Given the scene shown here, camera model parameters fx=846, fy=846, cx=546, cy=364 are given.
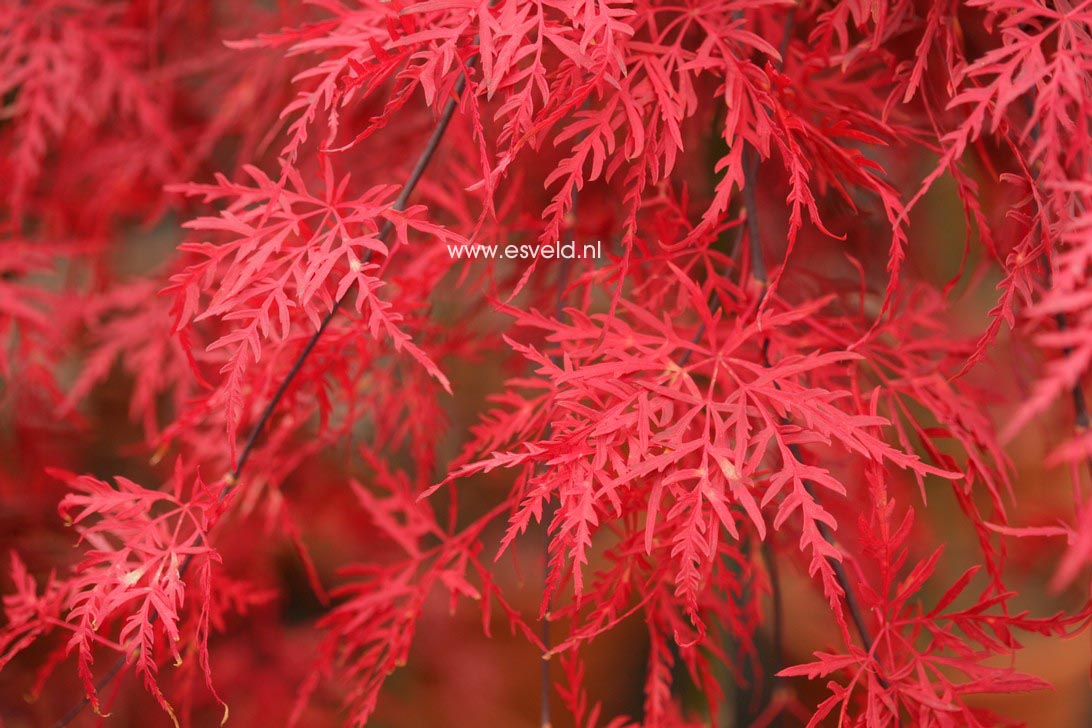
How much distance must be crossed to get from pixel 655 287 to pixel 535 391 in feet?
2.35

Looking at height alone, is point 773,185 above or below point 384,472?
above

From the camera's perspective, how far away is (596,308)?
122 centimetres

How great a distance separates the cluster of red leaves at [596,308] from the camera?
0.45m

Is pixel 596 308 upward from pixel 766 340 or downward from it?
downward

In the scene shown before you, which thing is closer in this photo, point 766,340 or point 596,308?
point 766,340

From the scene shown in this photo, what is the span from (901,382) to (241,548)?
3.00ft

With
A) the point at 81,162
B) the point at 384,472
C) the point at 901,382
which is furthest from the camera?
the point at 81,162

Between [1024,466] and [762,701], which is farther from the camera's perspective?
[1024,466]

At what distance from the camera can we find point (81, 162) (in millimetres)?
1087

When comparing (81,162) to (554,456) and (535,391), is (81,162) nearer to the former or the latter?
(535,391)

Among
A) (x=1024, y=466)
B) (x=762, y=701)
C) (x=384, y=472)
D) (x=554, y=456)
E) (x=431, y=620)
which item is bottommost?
(x=431, y=620)

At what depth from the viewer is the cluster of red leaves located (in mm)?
447

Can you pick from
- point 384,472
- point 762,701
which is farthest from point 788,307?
point 762,701

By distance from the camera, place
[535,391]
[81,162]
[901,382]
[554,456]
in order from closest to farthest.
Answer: [554,456] < [901,382] < [81,162] < [535,391]
